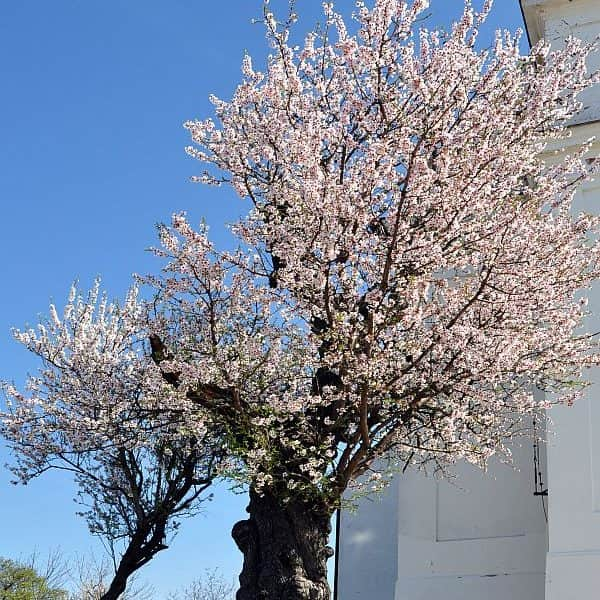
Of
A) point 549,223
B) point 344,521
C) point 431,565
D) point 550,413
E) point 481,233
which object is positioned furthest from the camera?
point 344,521

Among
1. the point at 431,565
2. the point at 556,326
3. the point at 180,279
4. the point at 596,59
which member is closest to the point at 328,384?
the point at 180,279

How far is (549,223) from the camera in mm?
8211

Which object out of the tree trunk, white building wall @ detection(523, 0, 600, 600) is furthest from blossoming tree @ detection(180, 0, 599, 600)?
white building wall @ detection(523, 0, 600, 600)

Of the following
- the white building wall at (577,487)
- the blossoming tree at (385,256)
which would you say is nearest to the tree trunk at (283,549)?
the blossoming tree at (385,256)

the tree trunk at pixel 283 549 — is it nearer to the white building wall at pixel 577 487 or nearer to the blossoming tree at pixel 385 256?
the blossoming tree at pixel 385 256

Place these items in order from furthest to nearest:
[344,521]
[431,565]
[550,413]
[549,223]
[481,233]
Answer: [344,521] → [431,565] → [550,413] → [549,223] → [481,233]

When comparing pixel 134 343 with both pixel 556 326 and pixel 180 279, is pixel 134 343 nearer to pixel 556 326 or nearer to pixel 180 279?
pixel 180 279

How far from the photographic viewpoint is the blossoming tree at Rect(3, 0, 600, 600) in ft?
22.4

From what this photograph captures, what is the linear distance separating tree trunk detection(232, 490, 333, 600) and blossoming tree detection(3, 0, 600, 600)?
16 millimetres

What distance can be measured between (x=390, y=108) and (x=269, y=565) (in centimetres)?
393

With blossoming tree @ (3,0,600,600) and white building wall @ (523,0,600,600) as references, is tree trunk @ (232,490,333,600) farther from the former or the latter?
white building wall @ (523,0,600,600)

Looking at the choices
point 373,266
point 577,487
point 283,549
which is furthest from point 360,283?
point 577,487

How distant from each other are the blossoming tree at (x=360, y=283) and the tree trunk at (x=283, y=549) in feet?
0.05

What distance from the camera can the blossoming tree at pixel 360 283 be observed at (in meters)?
6.83
